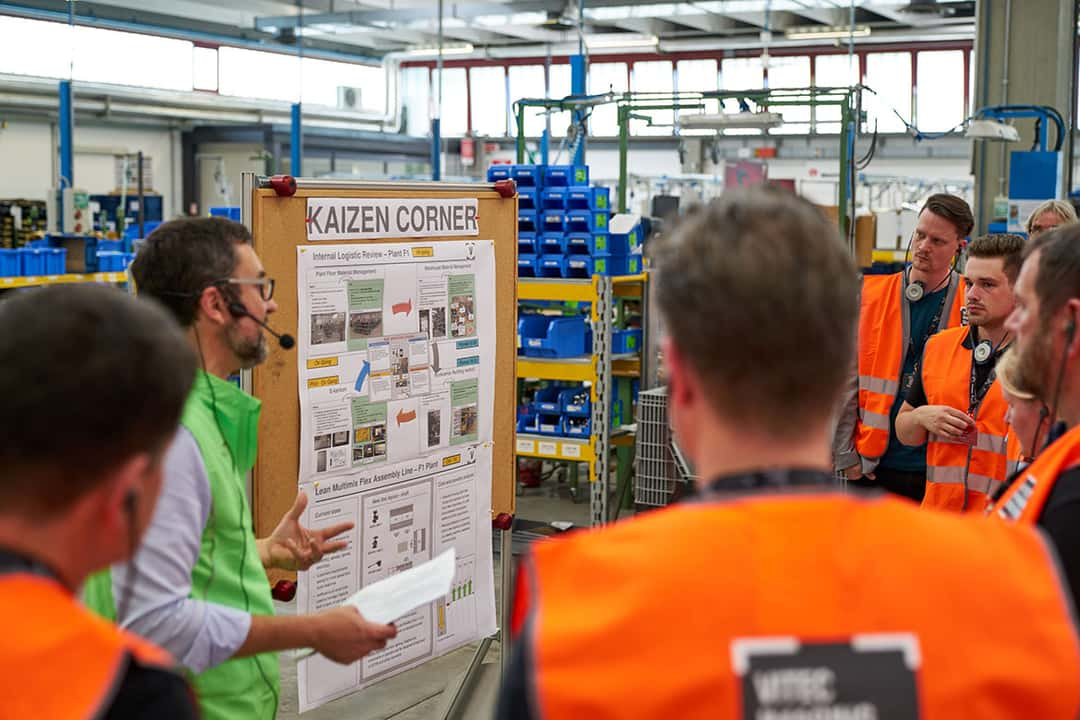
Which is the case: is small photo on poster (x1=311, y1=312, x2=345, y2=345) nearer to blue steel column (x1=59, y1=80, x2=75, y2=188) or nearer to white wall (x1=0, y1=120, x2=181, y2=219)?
blue steel column (x1=59, y1=80, x2=75, y2=188)

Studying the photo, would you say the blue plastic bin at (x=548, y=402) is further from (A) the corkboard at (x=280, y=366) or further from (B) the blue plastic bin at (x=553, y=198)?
(A) the corkboard at (x=280, y=366)

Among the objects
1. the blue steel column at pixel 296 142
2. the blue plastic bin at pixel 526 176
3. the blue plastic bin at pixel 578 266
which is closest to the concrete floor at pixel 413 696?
the blue plastic bin at pixel 578 266

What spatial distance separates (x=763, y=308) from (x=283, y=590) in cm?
225

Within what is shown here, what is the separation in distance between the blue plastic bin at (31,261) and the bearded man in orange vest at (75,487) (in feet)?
30.8

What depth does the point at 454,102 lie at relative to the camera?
24.3m

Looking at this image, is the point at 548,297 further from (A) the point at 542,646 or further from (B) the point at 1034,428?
(A) the point at 542,646

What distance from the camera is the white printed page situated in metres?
3.23

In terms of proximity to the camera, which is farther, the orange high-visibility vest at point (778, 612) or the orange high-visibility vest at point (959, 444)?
the orange high-visibility vest at point (959, 444)

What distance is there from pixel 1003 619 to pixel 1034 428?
34.3 inches

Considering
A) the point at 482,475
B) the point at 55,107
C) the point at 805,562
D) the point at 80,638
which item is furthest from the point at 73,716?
the point at 55,107

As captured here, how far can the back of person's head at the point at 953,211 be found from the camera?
393 cm

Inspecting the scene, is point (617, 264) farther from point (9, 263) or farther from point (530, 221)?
point (9, 263)


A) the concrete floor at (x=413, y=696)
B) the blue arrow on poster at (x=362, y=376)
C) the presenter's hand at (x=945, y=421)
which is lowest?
the concrete floor at (x=413, y=696)

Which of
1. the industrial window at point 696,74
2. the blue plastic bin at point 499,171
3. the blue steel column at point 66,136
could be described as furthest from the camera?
the industrial window at point 696,74
